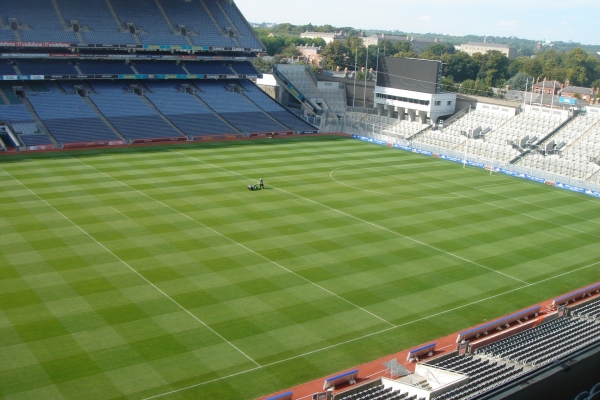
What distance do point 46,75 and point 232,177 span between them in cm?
2880

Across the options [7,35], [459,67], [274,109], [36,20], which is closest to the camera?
[7,35]

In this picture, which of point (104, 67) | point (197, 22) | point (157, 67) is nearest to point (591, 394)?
point (104, 67)

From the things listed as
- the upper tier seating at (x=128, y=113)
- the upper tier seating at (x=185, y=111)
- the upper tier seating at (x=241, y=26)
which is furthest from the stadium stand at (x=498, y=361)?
the upper tier seating at (x=241, y=26)

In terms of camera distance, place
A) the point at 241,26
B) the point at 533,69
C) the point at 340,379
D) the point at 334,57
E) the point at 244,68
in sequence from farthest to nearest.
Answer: the point at 334,57
the point at 533,69
the point at 241,26
the point at 244,68
the point at 340,379

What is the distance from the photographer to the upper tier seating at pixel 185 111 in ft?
205

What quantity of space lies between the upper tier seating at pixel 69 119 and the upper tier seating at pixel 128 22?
6.75 m

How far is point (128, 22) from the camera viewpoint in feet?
226

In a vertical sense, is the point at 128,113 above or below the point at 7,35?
below

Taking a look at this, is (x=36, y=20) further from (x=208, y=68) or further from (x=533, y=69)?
(x=533, y=69)

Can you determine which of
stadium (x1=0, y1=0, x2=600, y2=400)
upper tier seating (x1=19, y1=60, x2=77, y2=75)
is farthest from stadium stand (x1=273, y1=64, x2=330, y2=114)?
upper tier seating (x1=19, y1=60, x2=77, y2=75)

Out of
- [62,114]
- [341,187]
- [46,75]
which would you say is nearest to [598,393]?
[341,187]

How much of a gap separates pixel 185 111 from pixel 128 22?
526 inches

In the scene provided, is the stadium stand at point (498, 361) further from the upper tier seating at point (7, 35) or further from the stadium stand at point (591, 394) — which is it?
the upper tier seating at point (7, 35)

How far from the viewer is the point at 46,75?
61500 millimetres
